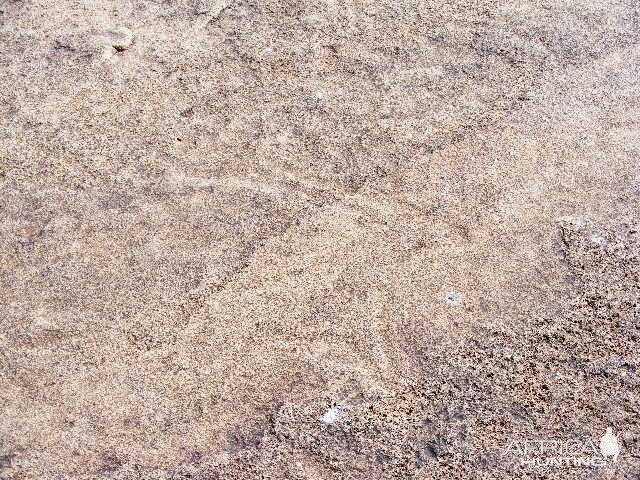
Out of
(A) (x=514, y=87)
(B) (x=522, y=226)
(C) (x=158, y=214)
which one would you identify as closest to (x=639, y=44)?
(A) (x=514, y=87)

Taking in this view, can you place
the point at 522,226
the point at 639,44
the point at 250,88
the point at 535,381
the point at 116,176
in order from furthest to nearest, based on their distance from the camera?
the point at 639,44 → the point at 250,88 → the point at 116,176 → the point at 522,226 → the point at 535,381

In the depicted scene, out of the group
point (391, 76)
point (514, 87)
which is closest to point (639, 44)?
point (514, 87)

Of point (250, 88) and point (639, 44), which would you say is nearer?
point (250, 88)

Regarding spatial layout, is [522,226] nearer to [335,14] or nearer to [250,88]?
[250,88]

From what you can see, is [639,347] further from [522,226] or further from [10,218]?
[10,218]

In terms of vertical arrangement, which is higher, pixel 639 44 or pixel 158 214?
pixel 639 44

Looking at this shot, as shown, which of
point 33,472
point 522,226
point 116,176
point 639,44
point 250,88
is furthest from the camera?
point 639,44
